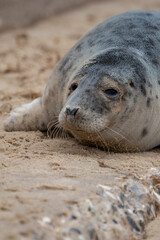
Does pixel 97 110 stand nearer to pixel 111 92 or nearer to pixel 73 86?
pixel 111 92

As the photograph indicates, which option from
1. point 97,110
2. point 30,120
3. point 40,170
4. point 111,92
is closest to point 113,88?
point 111,92

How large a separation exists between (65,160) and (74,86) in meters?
0.74

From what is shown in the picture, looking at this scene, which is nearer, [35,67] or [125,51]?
[125,51]

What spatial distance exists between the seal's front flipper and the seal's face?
858 mm

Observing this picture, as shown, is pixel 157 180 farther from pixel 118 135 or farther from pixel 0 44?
pixel 0 44

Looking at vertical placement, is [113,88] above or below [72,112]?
above

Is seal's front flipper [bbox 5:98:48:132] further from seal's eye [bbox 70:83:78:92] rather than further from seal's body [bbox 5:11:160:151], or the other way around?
seal's eye [bbox 70:83:78:92]

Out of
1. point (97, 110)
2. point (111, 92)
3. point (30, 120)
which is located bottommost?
point (30, 120)

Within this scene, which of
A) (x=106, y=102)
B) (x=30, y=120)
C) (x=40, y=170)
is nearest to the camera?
(x=40, y=170)

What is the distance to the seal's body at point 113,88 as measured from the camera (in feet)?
11.3

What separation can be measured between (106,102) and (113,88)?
126mm

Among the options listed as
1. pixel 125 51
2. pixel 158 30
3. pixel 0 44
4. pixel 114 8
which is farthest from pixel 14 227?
pixel 114 8

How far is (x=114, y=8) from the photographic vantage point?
1217cm

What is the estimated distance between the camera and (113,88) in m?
3.54
